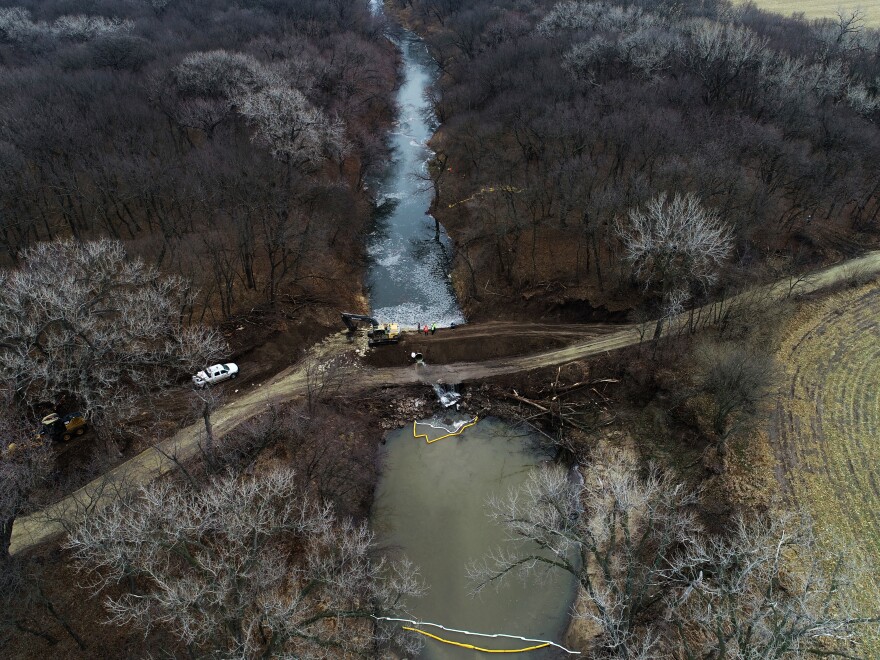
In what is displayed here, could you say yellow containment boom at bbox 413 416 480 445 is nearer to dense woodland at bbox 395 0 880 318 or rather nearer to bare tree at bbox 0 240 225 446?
dense woodland at bbox 395 0 880 318

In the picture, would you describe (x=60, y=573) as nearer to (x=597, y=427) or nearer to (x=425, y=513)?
(x=425, y=513)

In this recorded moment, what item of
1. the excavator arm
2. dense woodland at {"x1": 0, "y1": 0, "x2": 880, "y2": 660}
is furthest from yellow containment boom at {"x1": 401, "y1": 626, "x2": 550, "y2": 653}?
the excavator arm

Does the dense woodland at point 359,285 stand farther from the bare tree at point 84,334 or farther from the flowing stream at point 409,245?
the flowing stream at point 409,245

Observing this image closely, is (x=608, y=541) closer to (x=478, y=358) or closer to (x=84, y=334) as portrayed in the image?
(x=478, y=358)

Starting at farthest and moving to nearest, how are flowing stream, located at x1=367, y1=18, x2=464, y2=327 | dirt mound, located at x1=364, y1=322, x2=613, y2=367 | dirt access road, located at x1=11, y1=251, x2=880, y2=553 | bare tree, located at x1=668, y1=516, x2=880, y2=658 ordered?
1. flowing stream, located at x1=367, y1=18, x2=464, y2=327
2. dirt mound, located at x1=364, y1=322, x2=613, y2=367
3. dirt access road, located at x1=11, y1=251, x2=880, y2=553
4. bare tree, located at x1=668, y1=516, x2=880, y2=658

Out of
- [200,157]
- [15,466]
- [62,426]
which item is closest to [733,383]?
[15,466]

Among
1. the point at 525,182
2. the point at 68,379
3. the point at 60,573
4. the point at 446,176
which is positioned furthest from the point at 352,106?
the point at 60,573
